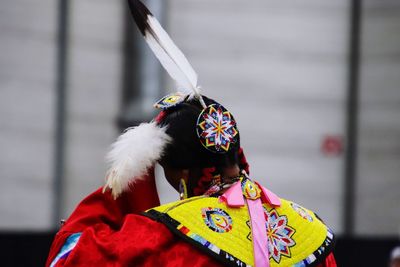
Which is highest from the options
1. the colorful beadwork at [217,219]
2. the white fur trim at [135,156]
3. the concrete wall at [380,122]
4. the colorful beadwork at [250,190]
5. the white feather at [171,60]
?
the white feather at [171,60]

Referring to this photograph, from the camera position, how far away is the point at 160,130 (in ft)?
9.89

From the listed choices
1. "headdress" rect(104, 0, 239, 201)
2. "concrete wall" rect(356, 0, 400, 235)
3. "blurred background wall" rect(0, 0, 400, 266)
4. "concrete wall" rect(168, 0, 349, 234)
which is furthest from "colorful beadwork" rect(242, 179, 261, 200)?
"concrete wall" rect(356, 0, 400, 235)

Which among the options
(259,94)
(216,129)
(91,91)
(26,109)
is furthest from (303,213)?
(259,94)

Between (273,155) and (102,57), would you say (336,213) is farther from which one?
(102,57)

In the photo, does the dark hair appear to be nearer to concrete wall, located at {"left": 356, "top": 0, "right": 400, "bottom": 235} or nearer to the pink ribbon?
the pink ribbon

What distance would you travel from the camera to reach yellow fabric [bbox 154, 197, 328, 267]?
2.93 meters

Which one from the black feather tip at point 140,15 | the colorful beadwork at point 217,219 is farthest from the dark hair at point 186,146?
the black feather tip at point 140,15

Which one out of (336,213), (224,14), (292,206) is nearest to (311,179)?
(336,213)

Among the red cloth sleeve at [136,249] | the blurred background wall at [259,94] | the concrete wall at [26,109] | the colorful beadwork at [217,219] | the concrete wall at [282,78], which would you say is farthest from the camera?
the concrete wall at [282,78]

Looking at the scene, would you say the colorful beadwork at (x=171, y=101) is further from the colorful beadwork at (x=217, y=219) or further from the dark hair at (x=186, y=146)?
the colorful beadwork at (x=217, y=219)

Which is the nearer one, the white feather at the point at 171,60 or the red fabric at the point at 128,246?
the red fabric at the point at 128,246

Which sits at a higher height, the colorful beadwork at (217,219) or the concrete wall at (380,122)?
the colorful beadwork at (217,219)

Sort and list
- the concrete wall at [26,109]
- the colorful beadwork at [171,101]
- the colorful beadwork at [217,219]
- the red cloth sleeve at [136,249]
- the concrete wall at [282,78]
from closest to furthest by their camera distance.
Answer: the red cloth sleeve at [136,249], the colorful beadwork at [217,219], the colorful beadwork at [171,101], the concrete wall at [26,109], the concrete wall at [282,78]

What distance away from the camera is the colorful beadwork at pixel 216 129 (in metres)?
3.00
